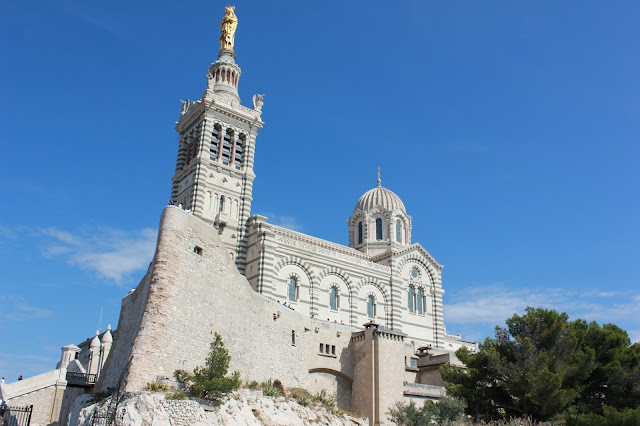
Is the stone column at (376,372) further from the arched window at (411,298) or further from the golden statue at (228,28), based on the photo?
the golden statue at (228,28)

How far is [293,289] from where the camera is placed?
39.9 metres

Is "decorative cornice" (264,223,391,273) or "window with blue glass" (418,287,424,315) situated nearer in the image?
"decorative cornice" (264,223,391,273)

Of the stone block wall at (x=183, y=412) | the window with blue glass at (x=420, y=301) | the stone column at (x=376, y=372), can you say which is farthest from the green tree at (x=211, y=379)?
the window with blue glass at (x=420, y=301)

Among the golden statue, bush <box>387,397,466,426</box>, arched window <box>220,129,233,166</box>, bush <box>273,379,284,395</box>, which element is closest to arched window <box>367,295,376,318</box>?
arched window <box>220,129,233,166</box>

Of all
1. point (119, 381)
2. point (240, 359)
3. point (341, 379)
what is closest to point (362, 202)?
point (341, 379)

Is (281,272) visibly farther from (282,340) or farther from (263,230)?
(282,340)

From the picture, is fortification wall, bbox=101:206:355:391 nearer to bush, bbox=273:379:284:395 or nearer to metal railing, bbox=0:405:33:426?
bush, bbox=273:379:284:395

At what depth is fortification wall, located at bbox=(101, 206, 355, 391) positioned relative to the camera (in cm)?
2232

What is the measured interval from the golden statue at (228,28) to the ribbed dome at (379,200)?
16867mm

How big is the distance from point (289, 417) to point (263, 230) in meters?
16.3

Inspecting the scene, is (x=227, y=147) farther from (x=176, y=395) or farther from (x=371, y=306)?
(x=176, y=395)

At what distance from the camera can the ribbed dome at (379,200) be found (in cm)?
5172

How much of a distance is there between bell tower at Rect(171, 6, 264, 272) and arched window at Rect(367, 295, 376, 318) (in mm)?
9888

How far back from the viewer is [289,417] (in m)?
25.0
